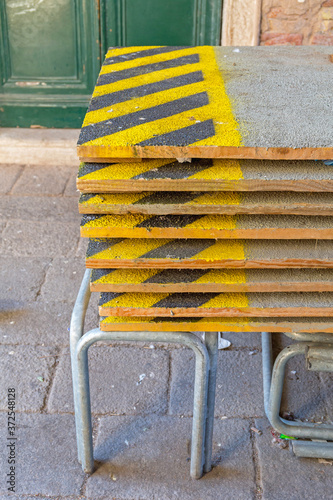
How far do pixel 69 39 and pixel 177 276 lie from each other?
130 inches

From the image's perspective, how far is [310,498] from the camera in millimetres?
2123

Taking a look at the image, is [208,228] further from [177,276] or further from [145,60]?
[145,60]

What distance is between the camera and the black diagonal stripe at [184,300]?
172 cm

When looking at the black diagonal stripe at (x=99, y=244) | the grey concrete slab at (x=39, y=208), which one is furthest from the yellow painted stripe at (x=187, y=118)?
the grey concrete slab at (x=39, y=208)

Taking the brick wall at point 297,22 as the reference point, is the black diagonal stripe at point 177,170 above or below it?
above

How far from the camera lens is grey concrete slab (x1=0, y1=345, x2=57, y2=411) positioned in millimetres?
2523

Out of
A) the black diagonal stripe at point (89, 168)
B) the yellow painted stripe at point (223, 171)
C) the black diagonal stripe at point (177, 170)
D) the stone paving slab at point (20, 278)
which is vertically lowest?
the stone paving slab at point (20, 278)

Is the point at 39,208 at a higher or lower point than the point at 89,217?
lower

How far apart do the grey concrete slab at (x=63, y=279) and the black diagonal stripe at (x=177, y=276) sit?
5.03ft

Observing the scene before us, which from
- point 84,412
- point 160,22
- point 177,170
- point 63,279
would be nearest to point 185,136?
point 177,170

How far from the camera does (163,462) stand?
2246mm

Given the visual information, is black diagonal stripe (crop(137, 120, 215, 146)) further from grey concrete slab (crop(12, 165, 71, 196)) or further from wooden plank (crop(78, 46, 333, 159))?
grey concrete slab (crop(12, 165, 71, 196))

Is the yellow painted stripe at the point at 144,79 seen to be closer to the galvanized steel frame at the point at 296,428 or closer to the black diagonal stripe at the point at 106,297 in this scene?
the black diagonal stripe at the point at 106,297

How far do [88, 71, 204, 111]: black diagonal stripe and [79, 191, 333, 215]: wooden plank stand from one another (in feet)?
1.20
